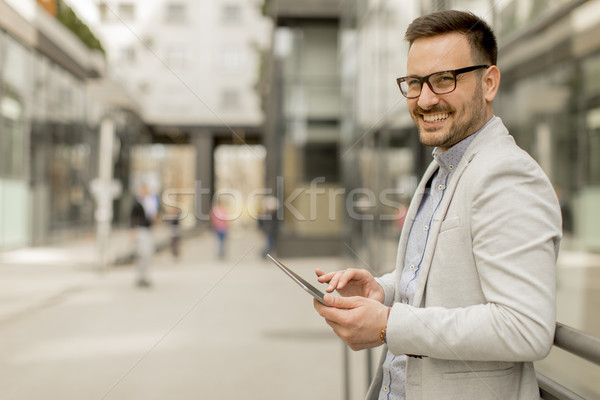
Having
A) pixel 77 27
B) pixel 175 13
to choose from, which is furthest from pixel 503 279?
pixel 175 13

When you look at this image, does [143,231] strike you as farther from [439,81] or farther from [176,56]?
[176,56]

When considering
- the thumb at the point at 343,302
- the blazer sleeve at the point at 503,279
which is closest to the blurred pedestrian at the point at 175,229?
the thumb at the point at 343,302

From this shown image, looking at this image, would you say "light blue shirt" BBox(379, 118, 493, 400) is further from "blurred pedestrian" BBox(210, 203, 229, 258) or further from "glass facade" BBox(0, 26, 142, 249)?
"blurred pedestrian" BBox(210, 203, 229, 258)

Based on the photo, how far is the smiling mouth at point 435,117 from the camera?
126cm

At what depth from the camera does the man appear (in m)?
0.99

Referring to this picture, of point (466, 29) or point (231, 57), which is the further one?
point (231, 57)

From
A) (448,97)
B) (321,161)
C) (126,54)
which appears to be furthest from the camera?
(126,54)

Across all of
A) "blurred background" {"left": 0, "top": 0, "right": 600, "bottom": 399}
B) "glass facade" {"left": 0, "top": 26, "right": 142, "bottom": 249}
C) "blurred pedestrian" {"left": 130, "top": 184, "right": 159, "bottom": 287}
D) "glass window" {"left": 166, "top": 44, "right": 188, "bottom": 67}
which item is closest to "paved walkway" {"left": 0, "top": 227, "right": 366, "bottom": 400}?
"blurred background" {"left": 0, "top": 0, "right": 600, "bottom": 399}

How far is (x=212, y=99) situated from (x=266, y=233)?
24.0 metres

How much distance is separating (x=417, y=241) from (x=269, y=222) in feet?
42.5

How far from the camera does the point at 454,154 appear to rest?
4.31 ft

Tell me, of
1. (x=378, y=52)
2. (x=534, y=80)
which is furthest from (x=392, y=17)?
(x=534, y=80)

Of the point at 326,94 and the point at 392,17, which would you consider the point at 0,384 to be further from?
the point at 326,94

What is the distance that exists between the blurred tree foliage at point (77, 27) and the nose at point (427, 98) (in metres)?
12.8
